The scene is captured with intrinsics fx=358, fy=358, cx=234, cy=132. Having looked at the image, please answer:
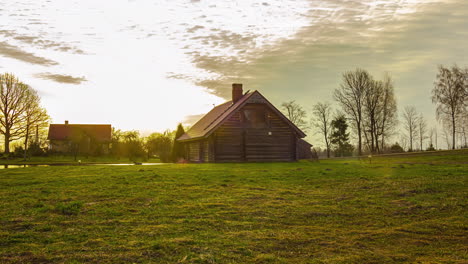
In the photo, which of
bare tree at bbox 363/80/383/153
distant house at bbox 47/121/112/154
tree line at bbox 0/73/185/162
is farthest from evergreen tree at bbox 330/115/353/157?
distant house at bbox 47/121/112/154

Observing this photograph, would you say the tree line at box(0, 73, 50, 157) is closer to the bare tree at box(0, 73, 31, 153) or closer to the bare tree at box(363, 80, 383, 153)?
the bare tree at box(0, 73, 31, 153)

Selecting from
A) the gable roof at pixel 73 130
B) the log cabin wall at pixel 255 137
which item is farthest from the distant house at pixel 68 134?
the log cabin wall at pixel 255 137

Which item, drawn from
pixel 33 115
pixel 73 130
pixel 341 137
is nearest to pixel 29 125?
pixel 33 115

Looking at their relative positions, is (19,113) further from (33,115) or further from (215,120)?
(215,120)

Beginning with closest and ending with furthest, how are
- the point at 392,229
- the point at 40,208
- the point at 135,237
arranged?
the point at 135,237 < the point at 392,229 < the point at 40,208

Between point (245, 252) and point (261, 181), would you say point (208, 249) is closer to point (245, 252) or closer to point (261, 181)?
point (245, 252)

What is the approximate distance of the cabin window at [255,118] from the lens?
33.6m

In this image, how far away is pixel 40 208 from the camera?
9.55 m

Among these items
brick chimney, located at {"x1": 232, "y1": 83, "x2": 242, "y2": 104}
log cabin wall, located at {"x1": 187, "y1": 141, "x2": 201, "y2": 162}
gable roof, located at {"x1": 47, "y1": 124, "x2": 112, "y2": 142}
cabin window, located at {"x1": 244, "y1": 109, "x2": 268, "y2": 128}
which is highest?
brick chimney, located at {"x1": 232, "y1": 83, "x2": 242, "y2": 104}

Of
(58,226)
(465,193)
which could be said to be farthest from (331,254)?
(465,193)

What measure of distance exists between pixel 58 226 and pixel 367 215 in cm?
726

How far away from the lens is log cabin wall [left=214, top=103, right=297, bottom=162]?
107ft

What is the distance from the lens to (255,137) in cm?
3359

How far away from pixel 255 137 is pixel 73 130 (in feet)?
177
